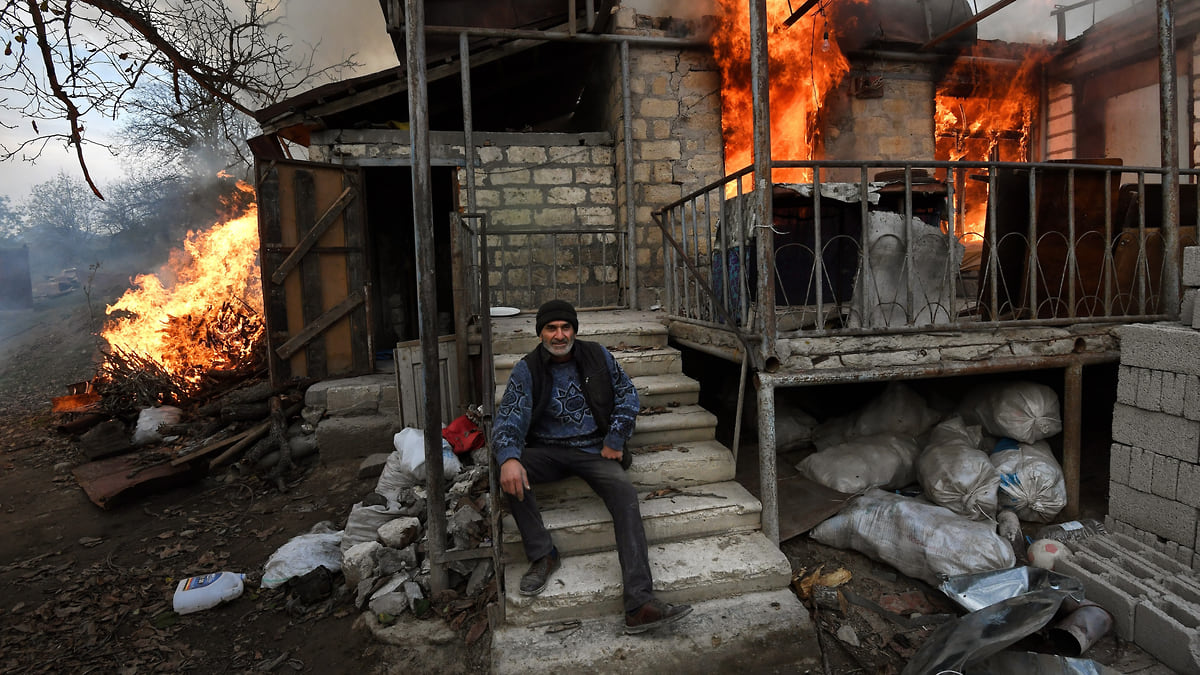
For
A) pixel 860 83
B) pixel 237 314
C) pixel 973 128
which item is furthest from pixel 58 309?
pixel 973 128

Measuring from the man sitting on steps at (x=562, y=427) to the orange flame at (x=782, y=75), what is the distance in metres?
5.67

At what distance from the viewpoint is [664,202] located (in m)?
8.10

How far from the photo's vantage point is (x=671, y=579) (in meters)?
3.43

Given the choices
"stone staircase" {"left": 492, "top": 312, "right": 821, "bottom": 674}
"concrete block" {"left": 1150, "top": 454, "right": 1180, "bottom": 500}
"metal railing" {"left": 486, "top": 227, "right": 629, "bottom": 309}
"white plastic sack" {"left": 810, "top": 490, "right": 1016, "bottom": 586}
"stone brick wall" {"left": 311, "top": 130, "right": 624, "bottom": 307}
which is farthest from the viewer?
"metal railing" {"left": 486, "top": 227, "right": 629, "bottom": 309}

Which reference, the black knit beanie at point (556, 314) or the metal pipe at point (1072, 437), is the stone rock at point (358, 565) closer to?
the black knit beanie at point (556, 314)

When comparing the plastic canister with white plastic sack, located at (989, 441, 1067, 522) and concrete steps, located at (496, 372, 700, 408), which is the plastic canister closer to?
concrete steps, located at (496, 372, 700, 408)

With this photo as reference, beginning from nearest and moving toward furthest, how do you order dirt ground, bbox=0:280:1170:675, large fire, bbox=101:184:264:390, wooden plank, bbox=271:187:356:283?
1. dirt ground, bbox=0:280:1170:675
2. wooden plank, bbox=271:187:356:283
3. large fire, bbox=101:184:264:390

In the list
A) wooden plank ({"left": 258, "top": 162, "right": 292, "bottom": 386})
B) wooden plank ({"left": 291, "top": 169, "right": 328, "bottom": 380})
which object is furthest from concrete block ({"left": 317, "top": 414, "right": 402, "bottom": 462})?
wooden plank ({"left": 258, "top": 162, "right": 292, "bottom": 386})

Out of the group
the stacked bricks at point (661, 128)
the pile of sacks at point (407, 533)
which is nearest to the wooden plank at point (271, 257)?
the pile of sacks at point (407, 533)

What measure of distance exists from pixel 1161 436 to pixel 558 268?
21.4ft

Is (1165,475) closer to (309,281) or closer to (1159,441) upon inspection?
(1159,441)

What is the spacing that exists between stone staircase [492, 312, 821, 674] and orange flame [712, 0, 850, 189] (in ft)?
17.5

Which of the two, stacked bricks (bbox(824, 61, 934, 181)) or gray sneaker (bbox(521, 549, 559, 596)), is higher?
stacked bricks (bbox(824, 61, 934, 181))

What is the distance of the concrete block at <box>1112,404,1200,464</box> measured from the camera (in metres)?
3.79
